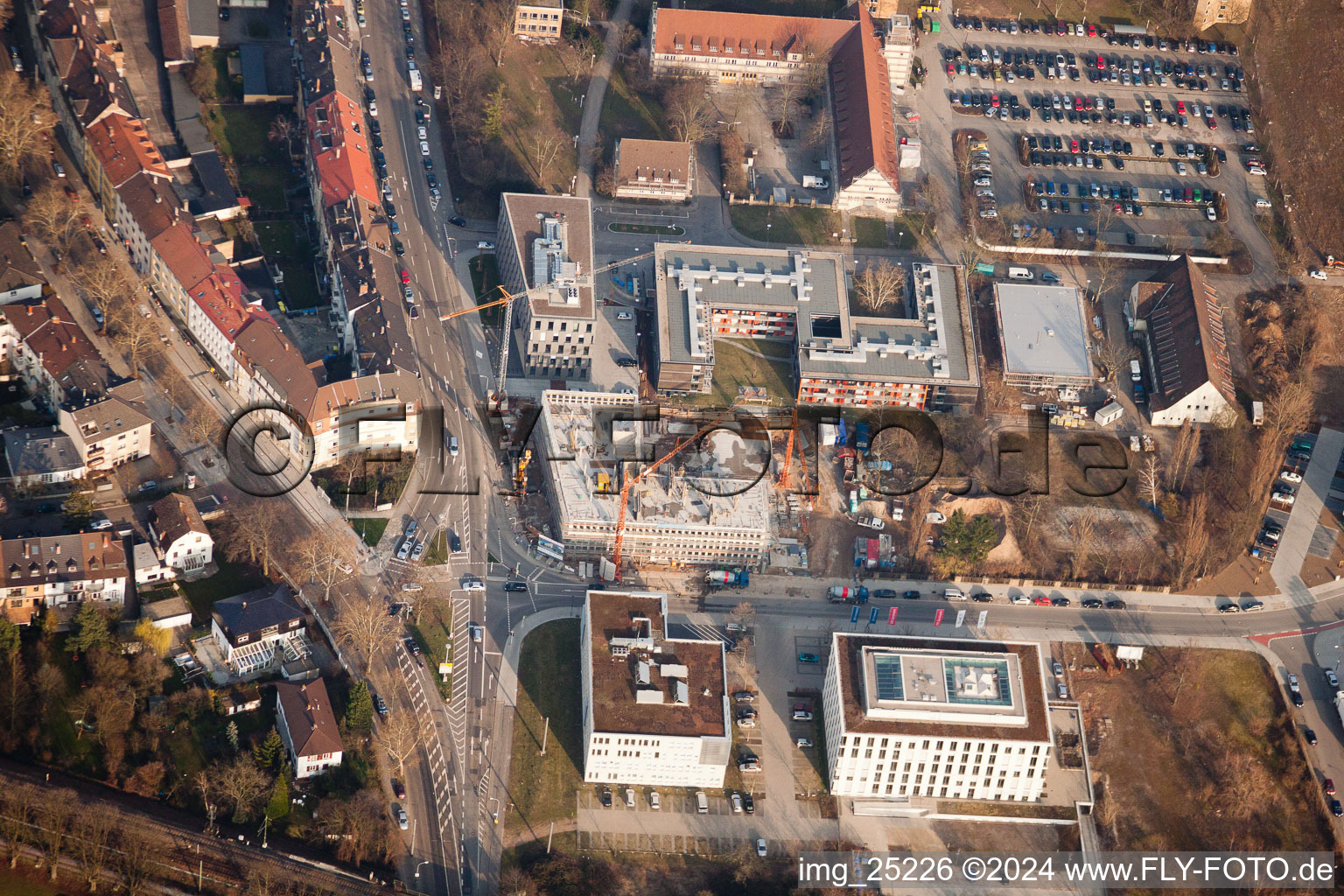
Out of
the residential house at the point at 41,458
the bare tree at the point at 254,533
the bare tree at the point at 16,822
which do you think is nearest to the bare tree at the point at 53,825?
the bare tree at the point at 16,822

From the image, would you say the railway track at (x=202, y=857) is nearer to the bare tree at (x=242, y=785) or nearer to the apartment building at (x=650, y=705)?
the bare tree at (x=242, y=785)

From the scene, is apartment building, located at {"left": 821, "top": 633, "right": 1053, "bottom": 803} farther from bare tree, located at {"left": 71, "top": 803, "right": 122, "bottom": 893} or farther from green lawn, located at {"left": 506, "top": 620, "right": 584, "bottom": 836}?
bare tree, located at {"left": 71, "top": 803, "right": 122, "bottom": 893}

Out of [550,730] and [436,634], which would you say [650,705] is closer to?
[550,730]

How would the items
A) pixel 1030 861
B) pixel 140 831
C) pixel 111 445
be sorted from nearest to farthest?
1. pixel 140 831
2. pixel 1030 861
3. pixel 111 445

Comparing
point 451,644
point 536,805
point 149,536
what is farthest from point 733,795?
point 149,536

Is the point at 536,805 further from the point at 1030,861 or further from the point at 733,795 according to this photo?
the point at 1030,861

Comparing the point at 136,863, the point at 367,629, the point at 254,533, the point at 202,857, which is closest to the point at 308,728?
the point at 367,629

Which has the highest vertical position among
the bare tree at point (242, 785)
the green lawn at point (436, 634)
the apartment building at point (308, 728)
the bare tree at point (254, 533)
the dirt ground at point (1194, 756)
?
the bare tree at point (254, 533)

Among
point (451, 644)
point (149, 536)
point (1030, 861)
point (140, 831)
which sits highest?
point (149, 536)

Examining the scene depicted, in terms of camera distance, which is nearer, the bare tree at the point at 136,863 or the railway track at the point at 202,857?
the bare tree at the point at 136,863
